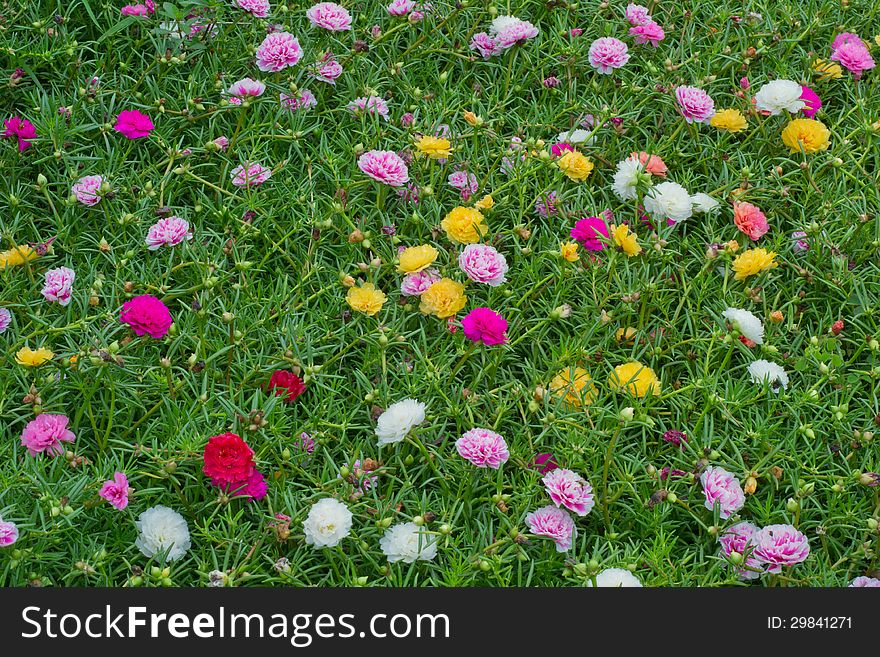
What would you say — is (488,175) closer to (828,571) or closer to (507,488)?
→ (507,488)

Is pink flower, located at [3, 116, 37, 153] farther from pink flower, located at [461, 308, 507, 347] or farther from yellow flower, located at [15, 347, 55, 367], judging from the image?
pink flower, located at [461, 308, 507, 347]

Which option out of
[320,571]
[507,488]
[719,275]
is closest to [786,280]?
[719,275]

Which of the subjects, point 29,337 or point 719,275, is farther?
point 719,275

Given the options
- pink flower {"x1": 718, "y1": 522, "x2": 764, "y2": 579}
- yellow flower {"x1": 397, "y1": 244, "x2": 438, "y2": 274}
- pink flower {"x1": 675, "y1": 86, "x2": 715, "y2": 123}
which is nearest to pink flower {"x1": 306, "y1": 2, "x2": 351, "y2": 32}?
yellow flower {"x1": 397, "y1": 244, "x2": 438, "y2": 274}

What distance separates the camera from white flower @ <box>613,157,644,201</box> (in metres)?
2.14

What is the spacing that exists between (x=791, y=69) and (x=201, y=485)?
1.97 m

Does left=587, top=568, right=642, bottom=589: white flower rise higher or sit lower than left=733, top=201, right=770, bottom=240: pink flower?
lower

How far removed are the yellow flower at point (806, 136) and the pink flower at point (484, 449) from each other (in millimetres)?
1206

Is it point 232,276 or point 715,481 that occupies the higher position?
point 232,276

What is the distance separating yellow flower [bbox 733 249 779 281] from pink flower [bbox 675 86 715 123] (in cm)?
45

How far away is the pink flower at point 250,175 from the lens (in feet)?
7.16

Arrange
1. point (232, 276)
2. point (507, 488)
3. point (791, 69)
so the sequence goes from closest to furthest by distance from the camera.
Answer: point (507, 488) → point (232, 276) → point (791, 69)

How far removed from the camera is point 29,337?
6.00 ft

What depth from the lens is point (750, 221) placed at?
216 cm
